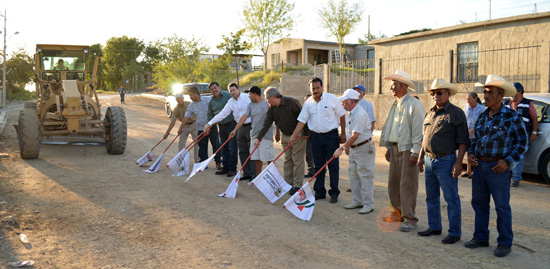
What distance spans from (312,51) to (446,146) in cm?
3737

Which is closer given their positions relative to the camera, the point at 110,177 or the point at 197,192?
the point at 197,192

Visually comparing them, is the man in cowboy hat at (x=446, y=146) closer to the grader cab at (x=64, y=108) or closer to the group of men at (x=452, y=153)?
the group of men at (x=452, y=153)

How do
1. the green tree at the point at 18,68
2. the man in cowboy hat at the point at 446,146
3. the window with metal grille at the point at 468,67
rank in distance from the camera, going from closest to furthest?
1. the man in cowboy hat at the point at 446,146
2. the window with metal grille at the point at 468,67
3. the green tree at the point at 18,68

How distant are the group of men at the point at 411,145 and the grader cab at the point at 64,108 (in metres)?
5.17

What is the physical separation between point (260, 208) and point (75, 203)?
9.46ft

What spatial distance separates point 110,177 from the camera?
8906 millimetres

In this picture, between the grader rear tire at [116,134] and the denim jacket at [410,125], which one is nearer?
the denim jacket at [410,125]

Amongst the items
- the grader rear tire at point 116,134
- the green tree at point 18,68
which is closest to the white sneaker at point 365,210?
the grader rear tire at point 116,134

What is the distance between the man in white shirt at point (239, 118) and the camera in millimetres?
8820

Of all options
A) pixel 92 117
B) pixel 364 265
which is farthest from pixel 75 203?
pixel 92 117

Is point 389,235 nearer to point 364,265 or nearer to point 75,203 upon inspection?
point 364,265

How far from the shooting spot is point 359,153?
6.39m

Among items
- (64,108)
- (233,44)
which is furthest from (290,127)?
(233,44)

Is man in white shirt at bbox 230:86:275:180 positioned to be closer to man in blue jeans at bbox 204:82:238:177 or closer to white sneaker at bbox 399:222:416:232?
man in blue jeans at bbox 204:82:238:177
